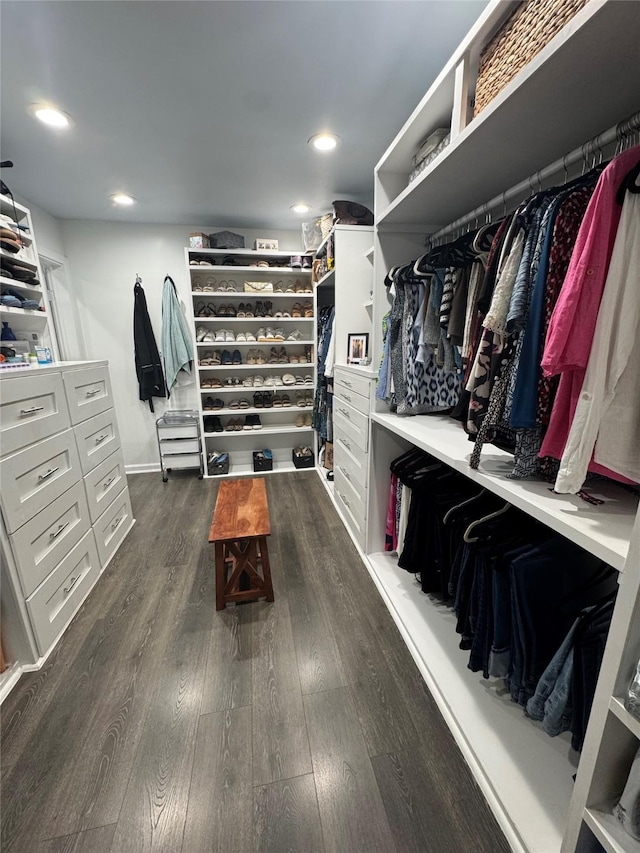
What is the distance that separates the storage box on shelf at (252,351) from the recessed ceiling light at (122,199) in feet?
1.91

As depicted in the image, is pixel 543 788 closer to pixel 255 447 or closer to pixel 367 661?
pixel 367 661

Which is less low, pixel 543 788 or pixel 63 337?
pixel 63 337

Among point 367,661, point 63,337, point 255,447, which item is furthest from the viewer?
point 255,447

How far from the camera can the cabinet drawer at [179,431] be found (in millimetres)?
3342

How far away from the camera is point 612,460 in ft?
2.27

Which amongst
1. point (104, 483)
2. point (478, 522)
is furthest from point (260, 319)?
point (478, 522)

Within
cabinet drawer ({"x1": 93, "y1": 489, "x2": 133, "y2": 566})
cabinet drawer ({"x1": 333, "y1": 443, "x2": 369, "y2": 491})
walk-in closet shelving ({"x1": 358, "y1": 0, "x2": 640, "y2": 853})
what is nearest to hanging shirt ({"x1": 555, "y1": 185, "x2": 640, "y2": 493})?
walk-in closet shelving ({"x1": 358, "y1": 0, "x2": 640, "y2": 853})

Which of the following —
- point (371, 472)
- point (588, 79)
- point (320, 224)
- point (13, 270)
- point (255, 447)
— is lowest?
point (255, 447)

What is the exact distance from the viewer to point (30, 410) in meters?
1.51

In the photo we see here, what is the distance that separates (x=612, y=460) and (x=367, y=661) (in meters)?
1.31

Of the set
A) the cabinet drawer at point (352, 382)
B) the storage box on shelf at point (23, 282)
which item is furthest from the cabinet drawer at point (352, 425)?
the storage box on shelf at point (23, 282)

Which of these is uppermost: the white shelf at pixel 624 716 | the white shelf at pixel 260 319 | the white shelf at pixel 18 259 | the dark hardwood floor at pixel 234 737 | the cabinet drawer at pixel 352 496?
the white shelf at pixel 18 259

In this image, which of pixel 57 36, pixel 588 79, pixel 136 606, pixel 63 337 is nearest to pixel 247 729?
pixel 136 606

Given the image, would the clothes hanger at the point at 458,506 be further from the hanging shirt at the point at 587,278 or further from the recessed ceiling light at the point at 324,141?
the recessed ceiling light at the point at 324,141
